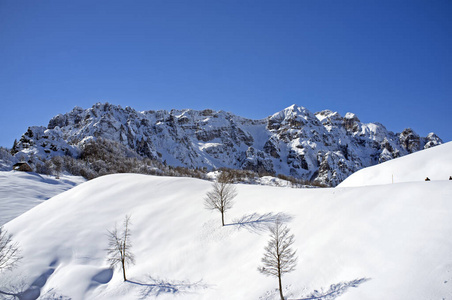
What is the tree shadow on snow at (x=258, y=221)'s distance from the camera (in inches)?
1153

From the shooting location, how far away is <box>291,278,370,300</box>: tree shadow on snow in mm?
17453

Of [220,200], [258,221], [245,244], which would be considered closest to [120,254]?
[220,200]

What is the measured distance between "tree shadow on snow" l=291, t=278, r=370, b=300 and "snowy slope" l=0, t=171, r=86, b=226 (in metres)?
65.7

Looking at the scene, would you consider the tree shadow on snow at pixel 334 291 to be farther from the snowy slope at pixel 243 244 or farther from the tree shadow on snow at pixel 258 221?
the tree shadow on snow at pixel 258 221

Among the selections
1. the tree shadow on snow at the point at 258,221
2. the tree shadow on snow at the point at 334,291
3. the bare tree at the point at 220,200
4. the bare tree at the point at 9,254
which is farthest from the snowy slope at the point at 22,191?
the tree shadow on snow at the point at 334,291

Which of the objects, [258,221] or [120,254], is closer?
[258,221]

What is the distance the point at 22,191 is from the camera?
7831 cm

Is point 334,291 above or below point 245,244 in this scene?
below

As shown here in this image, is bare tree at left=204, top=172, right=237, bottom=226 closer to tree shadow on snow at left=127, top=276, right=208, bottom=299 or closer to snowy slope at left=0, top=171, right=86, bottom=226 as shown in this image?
tree shadow on snow at left=127, top=276, right=208, bottom=299

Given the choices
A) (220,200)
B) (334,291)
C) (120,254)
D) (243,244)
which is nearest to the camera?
(334,291)

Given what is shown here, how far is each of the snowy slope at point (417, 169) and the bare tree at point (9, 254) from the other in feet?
172

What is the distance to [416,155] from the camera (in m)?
44.2

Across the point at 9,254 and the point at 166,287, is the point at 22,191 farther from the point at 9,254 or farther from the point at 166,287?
the point at 166,287

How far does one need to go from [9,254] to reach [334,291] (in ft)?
123
